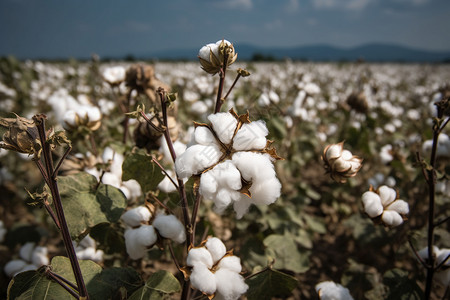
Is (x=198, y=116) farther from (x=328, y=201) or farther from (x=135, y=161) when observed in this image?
(x=135, y=161)

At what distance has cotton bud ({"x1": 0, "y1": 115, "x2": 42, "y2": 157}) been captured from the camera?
853mm

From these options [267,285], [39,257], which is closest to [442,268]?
[267,285]

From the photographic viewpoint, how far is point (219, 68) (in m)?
1.01

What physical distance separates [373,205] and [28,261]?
2.30m

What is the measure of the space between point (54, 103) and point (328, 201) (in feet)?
10.8

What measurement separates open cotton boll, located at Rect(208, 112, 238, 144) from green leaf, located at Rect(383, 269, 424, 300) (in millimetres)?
1423

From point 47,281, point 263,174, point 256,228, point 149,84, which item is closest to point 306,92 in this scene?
point 256,228

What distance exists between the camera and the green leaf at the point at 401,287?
1.50 meters

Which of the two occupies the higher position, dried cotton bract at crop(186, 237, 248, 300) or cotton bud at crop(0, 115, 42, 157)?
cotton bud at crop(0, 115, 42, 157)

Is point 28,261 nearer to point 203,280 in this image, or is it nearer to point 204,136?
point 203,280

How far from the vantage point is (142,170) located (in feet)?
3.78

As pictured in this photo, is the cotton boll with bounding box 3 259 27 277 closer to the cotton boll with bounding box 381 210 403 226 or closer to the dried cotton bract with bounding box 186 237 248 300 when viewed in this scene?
the dried cotton bract with bounding box 186 237 248 300

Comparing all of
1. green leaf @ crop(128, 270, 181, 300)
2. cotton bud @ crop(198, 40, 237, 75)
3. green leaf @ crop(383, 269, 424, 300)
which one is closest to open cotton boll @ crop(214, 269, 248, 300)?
green leaf @ crop(128, 270, 181, 300)

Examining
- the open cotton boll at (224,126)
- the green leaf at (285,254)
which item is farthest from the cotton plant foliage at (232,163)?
the green leaf at (285,254)
